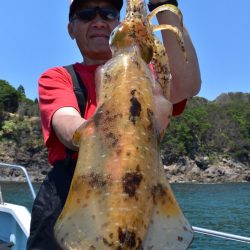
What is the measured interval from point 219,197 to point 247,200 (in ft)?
15.8

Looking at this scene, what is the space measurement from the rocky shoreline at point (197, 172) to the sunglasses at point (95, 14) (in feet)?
273

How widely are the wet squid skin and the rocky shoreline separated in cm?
8390

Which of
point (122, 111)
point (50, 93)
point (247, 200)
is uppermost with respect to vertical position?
point (50, 93)

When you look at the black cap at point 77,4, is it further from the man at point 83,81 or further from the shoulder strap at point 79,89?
the shoulder strap at point 79,89

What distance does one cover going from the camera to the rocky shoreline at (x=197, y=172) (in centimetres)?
8606

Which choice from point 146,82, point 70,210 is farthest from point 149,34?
point 70,210

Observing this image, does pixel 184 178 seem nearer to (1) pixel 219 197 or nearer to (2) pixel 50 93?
(1) pixel 219 197

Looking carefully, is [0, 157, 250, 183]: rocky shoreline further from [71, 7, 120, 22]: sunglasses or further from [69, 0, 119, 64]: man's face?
[71, 7, 120, 22]: sunglasses

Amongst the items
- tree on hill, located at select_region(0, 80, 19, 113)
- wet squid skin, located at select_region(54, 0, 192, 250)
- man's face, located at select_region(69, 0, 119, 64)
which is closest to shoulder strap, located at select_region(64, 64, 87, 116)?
man's face, located at select_region(69, 0, 119, 64)

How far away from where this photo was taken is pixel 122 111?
166 centimetres

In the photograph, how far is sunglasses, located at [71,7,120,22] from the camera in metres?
2.55

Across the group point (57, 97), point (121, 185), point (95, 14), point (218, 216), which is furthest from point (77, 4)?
point (218, 216)

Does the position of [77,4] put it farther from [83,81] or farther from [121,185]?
[121,185]

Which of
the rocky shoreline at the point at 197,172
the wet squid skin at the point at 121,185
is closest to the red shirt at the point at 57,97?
the wet squid skin at the point at 121,185
